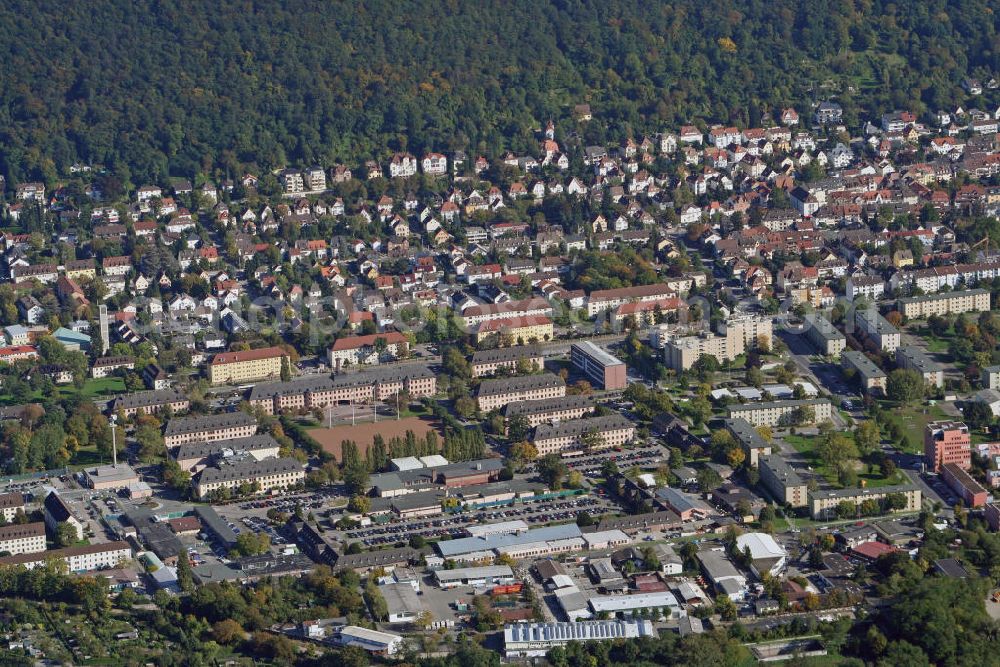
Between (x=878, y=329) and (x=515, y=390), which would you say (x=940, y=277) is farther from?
(x=515, y=390)

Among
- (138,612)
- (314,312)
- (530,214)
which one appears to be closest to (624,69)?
(530,214)

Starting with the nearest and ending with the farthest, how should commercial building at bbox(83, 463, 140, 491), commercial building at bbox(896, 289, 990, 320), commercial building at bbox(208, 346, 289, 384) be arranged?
commercial building at bbox(83, 463, 140, 491), commercial building at bbox(208, 346, 289, 384), commercial building at bbox(896, 289, 990, 320)

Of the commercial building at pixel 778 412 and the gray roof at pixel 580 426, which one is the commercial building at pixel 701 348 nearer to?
the commercial building at pixel 778 412

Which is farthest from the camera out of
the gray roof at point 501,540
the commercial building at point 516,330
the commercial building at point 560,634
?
the commercial building at point 516,330

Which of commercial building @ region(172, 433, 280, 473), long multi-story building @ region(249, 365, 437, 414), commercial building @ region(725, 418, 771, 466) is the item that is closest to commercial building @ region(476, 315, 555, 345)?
long multi-story building @ region(249, 365, 437, 414)

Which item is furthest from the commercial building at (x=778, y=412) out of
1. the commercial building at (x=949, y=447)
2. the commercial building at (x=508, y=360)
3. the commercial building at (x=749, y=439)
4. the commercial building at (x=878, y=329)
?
the commercial building at (x=508, y=360)

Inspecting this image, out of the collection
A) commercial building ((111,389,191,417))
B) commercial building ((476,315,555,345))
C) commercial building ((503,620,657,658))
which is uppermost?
commercial building ((476,315,555,345))

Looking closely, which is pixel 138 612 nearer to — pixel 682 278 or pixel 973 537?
pixel 973 537

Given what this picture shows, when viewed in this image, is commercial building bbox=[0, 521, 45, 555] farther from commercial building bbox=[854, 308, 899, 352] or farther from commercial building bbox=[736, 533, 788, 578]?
commercial building bbox=[854, 308, 899, 352]
